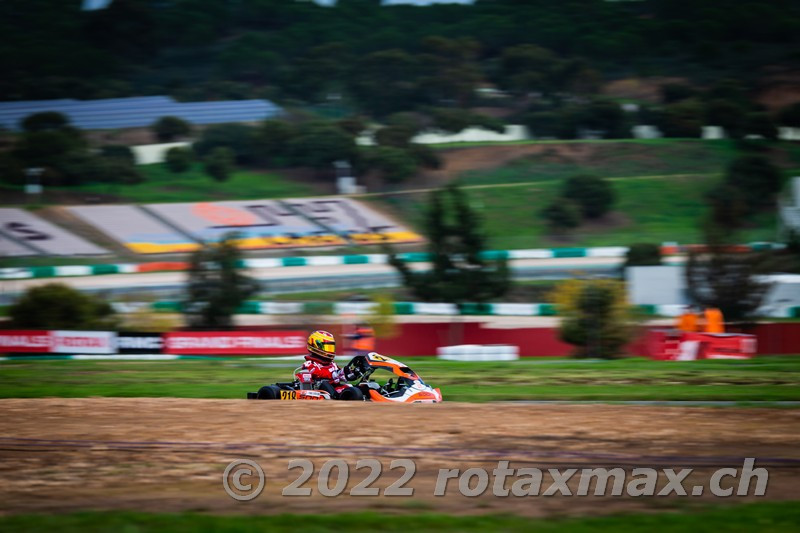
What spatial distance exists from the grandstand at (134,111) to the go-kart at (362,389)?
99.5m

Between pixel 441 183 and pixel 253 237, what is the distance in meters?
23.5

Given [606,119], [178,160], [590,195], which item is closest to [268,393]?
[590,195]

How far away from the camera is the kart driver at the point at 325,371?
19141mm

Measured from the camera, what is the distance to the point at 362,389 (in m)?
19.5

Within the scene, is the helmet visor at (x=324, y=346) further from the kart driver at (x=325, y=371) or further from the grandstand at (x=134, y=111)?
the grandstand at (x=134, y=111)

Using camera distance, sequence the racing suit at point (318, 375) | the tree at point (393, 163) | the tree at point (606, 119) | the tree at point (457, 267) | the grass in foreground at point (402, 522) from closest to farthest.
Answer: the grass in foreground at point (402, 522), the racing suit at point (318, 375), the tree at point (457, 267), the tree at point (393, 163), the tree at point (606, 119)

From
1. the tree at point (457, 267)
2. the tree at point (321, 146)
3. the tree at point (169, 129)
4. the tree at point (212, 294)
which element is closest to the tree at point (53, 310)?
the tree at point (212, 294)

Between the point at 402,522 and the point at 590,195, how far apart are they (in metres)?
75.7

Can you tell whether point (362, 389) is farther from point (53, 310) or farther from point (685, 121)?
point (685, 121)

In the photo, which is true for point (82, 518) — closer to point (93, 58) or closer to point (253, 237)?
point (253, 237)

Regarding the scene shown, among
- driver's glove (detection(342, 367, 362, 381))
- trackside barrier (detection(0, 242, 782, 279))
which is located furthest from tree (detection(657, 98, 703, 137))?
driver's glove (detection(342, 367, 362, 381))

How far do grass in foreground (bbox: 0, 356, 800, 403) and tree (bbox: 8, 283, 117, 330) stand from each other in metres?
7.57

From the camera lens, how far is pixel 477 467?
40.1 feet

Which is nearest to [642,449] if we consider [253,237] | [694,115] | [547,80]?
[253,237]
